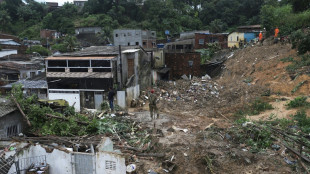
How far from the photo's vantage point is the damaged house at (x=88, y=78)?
57.5ft

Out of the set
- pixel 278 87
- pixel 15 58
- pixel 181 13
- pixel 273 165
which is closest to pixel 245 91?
pixel 278 87

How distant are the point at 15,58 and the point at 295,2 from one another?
30726 millimetres

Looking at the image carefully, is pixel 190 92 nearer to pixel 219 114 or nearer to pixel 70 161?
pixel 219 114

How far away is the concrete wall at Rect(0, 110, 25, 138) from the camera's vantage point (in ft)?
37.8

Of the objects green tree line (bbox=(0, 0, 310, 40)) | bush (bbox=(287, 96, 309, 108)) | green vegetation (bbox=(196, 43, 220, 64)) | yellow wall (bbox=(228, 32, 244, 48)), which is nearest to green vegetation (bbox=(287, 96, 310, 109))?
bush (bbox=(287, 96, 309, 108))

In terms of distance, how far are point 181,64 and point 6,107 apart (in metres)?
19.8

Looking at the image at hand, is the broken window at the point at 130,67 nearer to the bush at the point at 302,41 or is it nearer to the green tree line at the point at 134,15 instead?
the bush at the point at 302,41

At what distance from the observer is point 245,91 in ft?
59.4

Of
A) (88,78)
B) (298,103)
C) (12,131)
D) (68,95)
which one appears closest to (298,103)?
(298,103)

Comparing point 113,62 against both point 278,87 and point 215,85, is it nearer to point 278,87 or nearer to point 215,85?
point 215,85

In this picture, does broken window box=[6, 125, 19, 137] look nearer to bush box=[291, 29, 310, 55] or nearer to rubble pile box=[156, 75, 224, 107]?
rubble pile box=[156, 75, 224, 107]

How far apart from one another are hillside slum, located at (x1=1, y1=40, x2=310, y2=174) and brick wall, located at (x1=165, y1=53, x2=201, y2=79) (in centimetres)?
815

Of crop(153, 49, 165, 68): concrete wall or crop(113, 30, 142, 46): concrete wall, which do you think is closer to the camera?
crop(153, 49, 165, 68): concrete wall

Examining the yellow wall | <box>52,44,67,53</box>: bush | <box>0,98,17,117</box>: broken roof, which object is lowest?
<box>0,98,17,117</box>: broken roof
